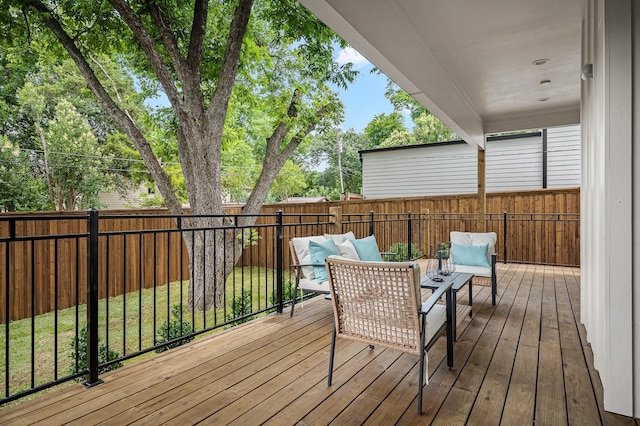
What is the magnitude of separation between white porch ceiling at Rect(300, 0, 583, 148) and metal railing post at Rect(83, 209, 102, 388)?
175 cm

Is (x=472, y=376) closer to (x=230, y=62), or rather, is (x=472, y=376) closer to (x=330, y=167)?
(x=230, y=62)

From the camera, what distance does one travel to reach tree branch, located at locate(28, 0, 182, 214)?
5008mm

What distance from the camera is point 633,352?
171 centimetres

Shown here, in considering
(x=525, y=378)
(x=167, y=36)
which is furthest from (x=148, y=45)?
(x=525, y=378)

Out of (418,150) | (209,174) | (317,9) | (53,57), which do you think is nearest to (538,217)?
(418,150)

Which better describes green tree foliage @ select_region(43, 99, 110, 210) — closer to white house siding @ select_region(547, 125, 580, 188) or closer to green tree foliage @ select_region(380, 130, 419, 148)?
green tree foliage @ select_region(380, 130, 419, 148)

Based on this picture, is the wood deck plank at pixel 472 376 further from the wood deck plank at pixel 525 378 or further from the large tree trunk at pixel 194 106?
the large tree trunk at pixel 194 106

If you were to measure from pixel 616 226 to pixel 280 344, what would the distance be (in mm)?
2297

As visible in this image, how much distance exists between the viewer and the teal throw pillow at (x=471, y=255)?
428 cm

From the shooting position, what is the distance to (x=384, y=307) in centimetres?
193

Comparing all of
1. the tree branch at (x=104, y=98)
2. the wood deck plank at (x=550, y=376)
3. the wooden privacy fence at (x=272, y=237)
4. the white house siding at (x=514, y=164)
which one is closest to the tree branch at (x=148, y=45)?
the tree branch at (x=104, y=98)

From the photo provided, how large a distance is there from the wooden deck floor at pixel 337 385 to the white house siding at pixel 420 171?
7.10m

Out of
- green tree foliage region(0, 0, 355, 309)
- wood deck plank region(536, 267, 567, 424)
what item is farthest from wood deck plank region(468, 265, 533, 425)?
green tree foliage region(0, 0, 355, 309)

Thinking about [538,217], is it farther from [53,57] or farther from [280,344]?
[53,57]
